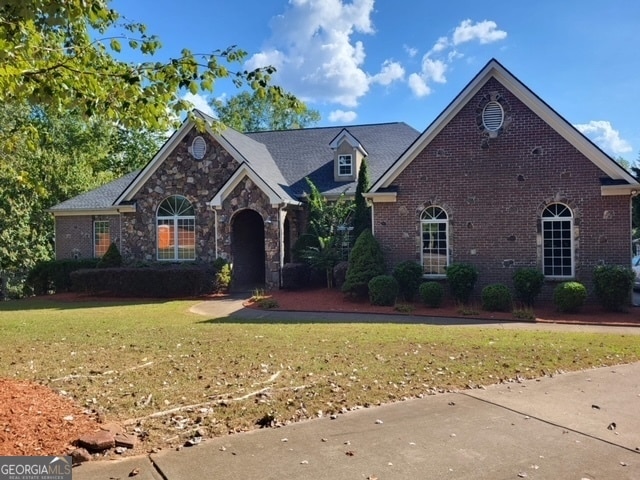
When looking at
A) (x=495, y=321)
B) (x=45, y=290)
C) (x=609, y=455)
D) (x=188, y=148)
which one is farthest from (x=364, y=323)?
(x=45, y=290)

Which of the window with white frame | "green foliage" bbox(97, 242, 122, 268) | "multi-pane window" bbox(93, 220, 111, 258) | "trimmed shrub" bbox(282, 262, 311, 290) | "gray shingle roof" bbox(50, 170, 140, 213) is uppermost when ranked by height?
the window with white frame

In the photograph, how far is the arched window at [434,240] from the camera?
16.6 meters

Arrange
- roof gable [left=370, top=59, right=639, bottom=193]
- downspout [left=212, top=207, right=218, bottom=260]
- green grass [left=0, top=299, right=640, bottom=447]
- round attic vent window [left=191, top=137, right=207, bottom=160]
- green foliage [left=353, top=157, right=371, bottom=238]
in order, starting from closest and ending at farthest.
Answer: green grass [left=0, top=299, right=640, bottom=447] < roof gable [left=370, top=59, right=639, bottom=193] < green foliage [left=353, top=157, right=371, bottom=238] < downspout [left=212, top=207, right=218, bottom=260] < round attic vent window [left=191, top=137, right=207, bottom=160]

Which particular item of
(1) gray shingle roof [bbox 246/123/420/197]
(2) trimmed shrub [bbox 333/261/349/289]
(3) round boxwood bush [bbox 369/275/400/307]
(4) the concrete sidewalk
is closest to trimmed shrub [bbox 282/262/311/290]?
(2) trimmed shrub [bbox 333/261/349/289]

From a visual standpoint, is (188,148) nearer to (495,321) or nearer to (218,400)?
(495,321)

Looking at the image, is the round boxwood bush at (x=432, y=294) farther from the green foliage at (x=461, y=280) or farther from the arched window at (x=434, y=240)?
the arched window at (x=434, y=240)

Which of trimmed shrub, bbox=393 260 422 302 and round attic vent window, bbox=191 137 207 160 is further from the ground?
round attic vent window, bbox=191 137 207 160

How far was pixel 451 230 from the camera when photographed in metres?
16.5

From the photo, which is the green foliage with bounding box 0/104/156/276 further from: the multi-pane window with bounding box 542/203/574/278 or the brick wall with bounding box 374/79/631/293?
the multi-pane window with bounding box 542/203/574/278

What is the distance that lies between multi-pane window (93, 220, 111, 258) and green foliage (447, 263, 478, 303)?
16.1 meters

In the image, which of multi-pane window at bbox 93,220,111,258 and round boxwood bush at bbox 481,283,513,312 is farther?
multi-pane window at bbox 93,220,111,258

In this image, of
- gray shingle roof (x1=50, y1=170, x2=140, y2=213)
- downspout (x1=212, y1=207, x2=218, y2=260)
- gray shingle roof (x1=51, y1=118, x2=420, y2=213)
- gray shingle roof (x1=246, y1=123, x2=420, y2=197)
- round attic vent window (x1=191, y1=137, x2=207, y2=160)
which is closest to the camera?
downspout (x1=212, y1=207, x2=218, y2=260)

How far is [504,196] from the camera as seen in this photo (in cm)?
1597

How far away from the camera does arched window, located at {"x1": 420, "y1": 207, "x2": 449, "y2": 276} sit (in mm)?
16641
